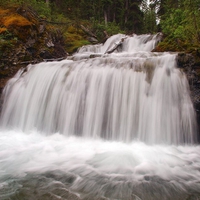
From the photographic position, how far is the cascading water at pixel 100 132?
9.19 feet

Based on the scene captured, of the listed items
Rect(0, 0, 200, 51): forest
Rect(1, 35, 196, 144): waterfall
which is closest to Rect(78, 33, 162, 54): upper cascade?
Rect(0, 0, 200, 51): forest

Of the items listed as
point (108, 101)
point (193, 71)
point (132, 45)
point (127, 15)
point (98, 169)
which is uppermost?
point (127, 15)

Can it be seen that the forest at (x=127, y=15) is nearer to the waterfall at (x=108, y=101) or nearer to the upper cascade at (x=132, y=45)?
the upper cascade at (x=132, y=45)

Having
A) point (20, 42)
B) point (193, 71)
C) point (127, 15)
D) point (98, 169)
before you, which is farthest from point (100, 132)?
point (127, 15)

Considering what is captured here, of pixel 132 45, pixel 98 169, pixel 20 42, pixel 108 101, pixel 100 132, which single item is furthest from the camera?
pixel 132 45

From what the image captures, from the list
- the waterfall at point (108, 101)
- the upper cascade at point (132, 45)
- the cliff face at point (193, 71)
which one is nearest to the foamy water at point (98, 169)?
the waterfall at point (108, 101)

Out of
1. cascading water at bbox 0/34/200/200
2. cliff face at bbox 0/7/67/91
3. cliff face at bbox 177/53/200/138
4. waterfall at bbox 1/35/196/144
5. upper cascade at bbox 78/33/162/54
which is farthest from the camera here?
upper cascade at bbox 78/33/162/54

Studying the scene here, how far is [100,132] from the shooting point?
5.23m

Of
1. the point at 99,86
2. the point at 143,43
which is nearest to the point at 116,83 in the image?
the point at 99,86

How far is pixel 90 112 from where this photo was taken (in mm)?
5641

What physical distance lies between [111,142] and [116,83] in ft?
6.30

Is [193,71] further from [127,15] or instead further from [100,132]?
[127,15]

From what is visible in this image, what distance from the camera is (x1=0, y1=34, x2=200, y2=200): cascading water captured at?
280 cm

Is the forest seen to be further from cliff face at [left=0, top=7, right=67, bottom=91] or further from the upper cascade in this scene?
the upper cascade
